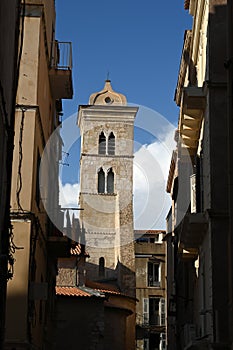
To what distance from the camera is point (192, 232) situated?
1853 centimetres

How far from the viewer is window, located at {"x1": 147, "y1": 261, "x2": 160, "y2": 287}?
60.0 m

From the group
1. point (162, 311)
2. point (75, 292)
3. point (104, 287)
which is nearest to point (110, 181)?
point (162, 311)

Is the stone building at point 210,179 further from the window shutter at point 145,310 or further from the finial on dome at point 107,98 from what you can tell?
the finial on dome at point 107,98

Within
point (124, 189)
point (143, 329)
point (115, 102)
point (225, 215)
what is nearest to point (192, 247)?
point (225, 215)

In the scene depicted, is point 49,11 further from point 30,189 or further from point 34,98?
point 30,189

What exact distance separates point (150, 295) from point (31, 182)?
42.6m

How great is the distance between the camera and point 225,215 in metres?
16.8

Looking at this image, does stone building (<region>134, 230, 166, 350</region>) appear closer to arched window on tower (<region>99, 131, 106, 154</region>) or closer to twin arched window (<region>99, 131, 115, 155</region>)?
twin arched window (<region>99, 131, 115, 155</region>)

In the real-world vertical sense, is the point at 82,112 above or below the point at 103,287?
above

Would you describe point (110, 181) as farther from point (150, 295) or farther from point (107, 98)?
point (150, 295)

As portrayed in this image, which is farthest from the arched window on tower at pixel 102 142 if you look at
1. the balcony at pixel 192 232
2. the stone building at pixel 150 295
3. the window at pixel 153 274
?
the balcony at pixel 192 232

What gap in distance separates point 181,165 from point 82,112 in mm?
41770

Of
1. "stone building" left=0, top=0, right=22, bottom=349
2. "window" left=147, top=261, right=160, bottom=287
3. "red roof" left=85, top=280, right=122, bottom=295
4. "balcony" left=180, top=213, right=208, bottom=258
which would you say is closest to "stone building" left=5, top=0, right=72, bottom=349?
"stone building" left=0, top=0, right=22, bottom=349

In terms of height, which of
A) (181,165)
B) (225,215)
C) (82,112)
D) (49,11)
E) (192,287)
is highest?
(82,112)
